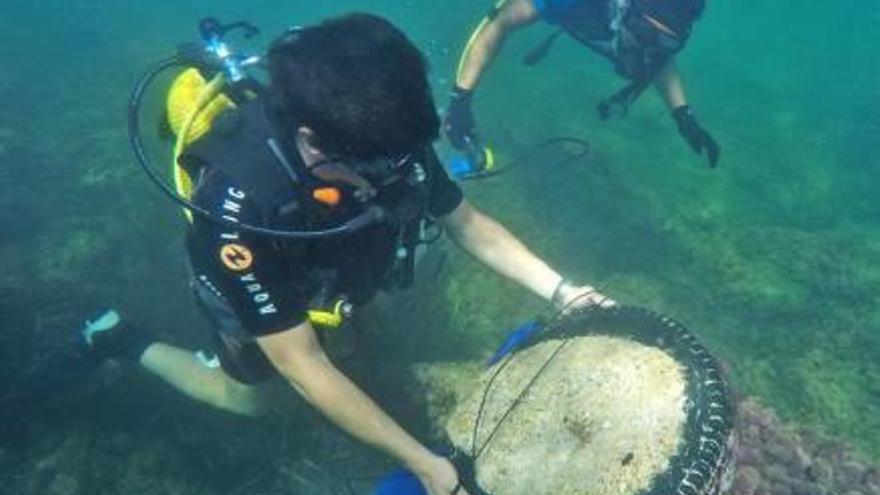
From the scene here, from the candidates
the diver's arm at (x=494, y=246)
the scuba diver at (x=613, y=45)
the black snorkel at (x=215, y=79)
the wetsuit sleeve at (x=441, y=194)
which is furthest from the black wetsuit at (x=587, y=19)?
the black snorkel at (x=215, y=79)

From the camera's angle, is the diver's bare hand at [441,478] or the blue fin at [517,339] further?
the blue fin at [517,339]

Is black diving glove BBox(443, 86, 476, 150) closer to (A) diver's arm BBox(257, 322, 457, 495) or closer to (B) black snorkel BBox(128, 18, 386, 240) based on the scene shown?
(B) black snorkel BBox(128, 18, 386, 240)

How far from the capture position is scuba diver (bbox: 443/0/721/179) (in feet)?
21.4

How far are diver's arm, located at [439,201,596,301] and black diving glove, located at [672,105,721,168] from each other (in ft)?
11.0

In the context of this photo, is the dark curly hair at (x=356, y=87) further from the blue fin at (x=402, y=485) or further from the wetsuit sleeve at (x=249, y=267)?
the blue fin at (x=402, y=485)

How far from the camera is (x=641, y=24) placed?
6613mm

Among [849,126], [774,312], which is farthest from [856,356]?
[849,126]

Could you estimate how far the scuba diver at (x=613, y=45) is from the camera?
6.52m

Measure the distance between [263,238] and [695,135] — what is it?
5193mm

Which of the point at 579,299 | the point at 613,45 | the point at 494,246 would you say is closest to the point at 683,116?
the point at 613,45

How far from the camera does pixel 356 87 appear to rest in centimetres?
240

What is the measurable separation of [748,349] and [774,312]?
75 centimetres

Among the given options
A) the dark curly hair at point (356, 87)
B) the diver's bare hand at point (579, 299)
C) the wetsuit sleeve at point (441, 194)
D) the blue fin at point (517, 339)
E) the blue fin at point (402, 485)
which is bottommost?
the blue fin at point (402, 485)

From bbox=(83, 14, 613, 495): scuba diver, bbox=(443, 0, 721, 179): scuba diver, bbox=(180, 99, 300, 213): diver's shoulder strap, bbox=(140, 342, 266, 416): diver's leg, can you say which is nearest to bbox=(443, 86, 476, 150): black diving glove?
bbox=(443, 0, 721, 179): scuba diver
